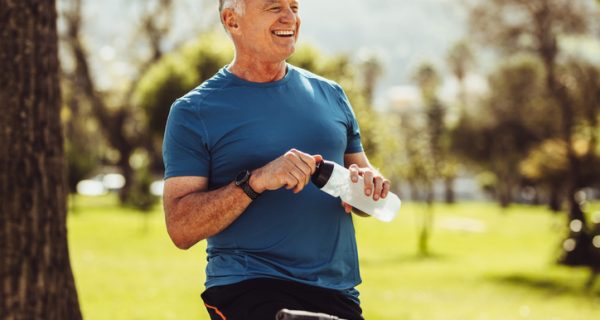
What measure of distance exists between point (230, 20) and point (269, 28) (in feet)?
0.54

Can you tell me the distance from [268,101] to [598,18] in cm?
3365

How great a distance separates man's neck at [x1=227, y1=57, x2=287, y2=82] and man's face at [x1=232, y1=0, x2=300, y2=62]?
0.12ft

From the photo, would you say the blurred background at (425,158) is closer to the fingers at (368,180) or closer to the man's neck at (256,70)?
the man's neck at (256,70)

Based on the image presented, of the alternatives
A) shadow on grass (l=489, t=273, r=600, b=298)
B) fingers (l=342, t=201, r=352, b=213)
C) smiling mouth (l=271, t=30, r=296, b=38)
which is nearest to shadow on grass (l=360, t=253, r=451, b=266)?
shadow on grass (l=489, t=273, r=600, b=298)

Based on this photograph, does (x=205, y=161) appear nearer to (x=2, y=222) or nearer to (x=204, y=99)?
(x=204, y=99)

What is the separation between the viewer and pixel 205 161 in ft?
11.5

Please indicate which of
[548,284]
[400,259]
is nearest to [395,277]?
[548,284]

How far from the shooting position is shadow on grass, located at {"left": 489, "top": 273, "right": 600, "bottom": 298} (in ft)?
77.0

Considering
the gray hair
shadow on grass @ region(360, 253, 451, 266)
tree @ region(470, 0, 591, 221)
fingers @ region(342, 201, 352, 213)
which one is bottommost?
shadow on grass @ region(360, 253, 451, 266)

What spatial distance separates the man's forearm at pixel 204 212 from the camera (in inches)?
131

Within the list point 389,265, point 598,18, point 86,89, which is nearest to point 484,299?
point 389,265

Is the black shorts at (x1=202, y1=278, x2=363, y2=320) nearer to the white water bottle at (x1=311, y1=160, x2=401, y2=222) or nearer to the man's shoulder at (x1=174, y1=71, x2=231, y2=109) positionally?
the white water bottle at (x1=311, y1=160, x2=401, y2=222)

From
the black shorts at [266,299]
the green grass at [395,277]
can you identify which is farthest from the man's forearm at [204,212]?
the green grass at [395,277]

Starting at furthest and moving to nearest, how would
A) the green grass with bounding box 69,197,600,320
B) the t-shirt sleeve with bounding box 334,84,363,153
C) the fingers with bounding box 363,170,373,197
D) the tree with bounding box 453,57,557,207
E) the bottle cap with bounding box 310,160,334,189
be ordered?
the tree with bounding box 453,57,557,207, the green grass with bounding box 69,197,600,320, the t-shirt sleeve with bounding box 334,84,363,153, the fingers with bounding box 363,170,373,197, the bottle cap with bounding box 310,160,334,189
